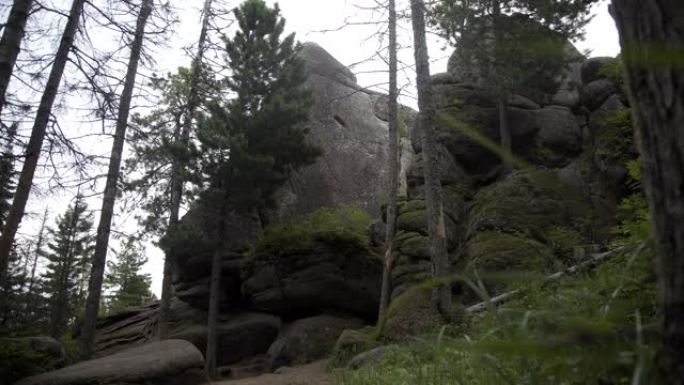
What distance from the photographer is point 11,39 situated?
351 inches

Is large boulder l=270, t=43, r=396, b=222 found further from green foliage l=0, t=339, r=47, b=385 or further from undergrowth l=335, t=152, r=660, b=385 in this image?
undergrowth l=335, t=152, r=660, b=385

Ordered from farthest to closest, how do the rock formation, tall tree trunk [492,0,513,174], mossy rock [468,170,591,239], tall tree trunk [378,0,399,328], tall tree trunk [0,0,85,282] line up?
tall tree trunk [378,0,399,328] < tall tree trunk [492,0,513,174] < the rock formation < mossy rock [468,170,591,239] < tall tree trunk [0,0,85,282]

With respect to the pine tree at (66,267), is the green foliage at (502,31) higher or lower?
higher

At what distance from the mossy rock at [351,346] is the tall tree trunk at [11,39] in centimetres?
799

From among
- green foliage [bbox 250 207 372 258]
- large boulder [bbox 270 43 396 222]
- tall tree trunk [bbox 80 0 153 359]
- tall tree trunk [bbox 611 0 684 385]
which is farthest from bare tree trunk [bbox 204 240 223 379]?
tall tree trunk [bbox 611 0 684 385]

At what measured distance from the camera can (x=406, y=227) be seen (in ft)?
48.6

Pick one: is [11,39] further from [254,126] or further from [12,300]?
[12,300]

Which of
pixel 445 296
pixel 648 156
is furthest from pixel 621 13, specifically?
pixel 445 296

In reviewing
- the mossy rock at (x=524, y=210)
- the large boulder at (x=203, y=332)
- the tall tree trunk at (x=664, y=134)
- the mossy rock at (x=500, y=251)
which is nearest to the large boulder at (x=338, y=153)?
the large boulder at (x=203, y=332)

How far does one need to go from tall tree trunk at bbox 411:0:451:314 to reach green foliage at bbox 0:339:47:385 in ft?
26.0

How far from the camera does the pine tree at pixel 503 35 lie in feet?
42.1

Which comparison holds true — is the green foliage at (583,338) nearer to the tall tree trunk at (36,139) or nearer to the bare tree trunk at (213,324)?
the tall tree trunk at (36,139)

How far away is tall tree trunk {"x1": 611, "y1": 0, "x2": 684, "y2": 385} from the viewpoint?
0.97 meters

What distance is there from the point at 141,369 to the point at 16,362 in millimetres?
2231
